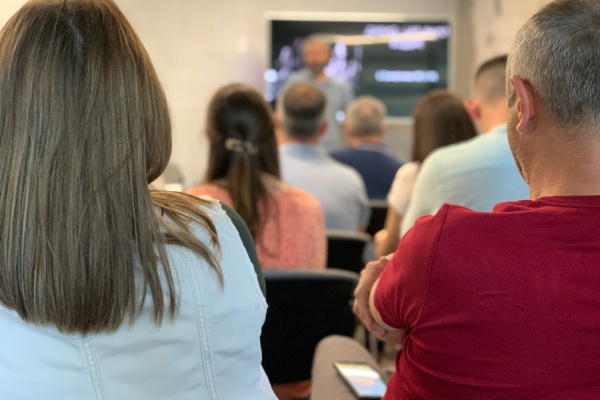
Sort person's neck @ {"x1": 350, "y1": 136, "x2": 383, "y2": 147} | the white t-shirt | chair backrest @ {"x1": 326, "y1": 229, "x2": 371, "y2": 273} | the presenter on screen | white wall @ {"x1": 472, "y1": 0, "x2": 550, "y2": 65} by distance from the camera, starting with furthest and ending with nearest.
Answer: the presenter on screen
white wall @ {"x1": 472, "y1": 0, "x2": 550, "y2": 65}
person's neck @ {"x1": 350, "y1": 136, "x2": 383, "y2": 147}
the white t-shirt
chair backrest @ {"x1": 326, "y1": 229, "x2": 371, "y2": 273}

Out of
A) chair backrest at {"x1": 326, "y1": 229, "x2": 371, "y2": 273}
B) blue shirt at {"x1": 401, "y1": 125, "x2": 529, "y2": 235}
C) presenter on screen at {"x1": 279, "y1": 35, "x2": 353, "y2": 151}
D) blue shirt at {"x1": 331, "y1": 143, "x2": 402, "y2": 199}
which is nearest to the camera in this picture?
blue shirt at {"x1": 401, "y1": 125, "x2": 529, "y2": 235}

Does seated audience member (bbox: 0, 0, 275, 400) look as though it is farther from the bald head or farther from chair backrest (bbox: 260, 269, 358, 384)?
the bald head

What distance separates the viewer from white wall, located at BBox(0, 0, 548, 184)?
750cm

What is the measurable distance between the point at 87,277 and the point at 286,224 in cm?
162

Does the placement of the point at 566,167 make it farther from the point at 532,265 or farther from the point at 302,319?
the point at 302,319

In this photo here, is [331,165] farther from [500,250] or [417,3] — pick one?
[417,3]

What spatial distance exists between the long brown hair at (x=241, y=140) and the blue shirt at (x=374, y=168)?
74.8 inches

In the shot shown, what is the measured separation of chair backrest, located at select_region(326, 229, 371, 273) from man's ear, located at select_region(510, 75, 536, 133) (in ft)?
6.55

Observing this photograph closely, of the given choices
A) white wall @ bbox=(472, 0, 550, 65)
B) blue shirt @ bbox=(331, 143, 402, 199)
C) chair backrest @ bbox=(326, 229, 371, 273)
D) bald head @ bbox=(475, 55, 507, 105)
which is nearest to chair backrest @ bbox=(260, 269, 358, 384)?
chair backrest @ bbox=(326, 229, 371, 273)

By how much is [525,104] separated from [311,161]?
2.36 metres

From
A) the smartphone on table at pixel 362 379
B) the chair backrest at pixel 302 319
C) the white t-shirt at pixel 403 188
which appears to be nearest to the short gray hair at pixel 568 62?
the smartphone on table at pixel 362 379

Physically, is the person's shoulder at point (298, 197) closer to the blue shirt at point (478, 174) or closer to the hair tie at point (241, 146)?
the hair tie at point (241, 146)

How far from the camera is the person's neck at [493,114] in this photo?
9.18 ft

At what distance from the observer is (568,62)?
4.15ft
